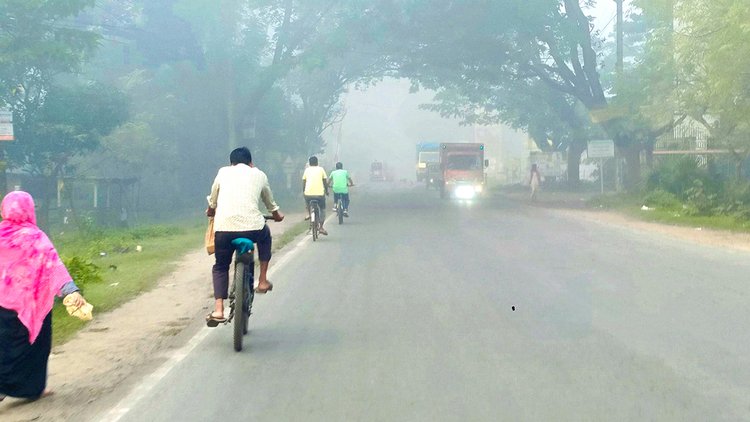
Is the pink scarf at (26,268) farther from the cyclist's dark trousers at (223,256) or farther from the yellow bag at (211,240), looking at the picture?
the yellow bag at (211,240)

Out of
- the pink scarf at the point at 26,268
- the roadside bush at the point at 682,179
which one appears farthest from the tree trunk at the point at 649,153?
the pink scarf at the point at 26,268

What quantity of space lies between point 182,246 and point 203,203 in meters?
28.2

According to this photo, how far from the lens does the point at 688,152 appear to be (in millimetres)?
37000

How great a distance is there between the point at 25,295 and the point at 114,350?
7.29 feet

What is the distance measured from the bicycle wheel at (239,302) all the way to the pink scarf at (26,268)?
1.88 meters

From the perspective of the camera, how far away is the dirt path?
7.00m

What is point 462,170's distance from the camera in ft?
153

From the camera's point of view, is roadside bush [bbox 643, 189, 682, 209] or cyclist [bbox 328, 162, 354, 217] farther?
roadside bush [bbox 643, 189, 682, 209]

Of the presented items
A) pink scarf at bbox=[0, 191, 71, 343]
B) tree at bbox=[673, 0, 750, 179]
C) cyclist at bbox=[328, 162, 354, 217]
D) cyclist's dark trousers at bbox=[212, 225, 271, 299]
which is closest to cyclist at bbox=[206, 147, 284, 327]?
cyclist's dark trousers at bbox=[212, 225, 271, 299]

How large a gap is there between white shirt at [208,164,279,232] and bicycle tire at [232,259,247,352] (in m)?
0.37

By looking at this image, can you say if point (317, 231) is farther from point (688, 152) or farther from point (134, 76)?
point (134, 76)

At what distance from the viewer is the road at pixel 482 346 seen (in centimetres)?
664

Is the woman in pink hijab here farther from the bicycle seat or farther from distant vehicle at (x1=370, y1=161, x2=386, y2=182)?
distant vehicle at (x1=370, y1=161, x2=386, y2=182)

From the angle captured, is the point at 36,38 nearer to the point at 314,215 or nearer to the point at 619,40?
the point at 314,215
